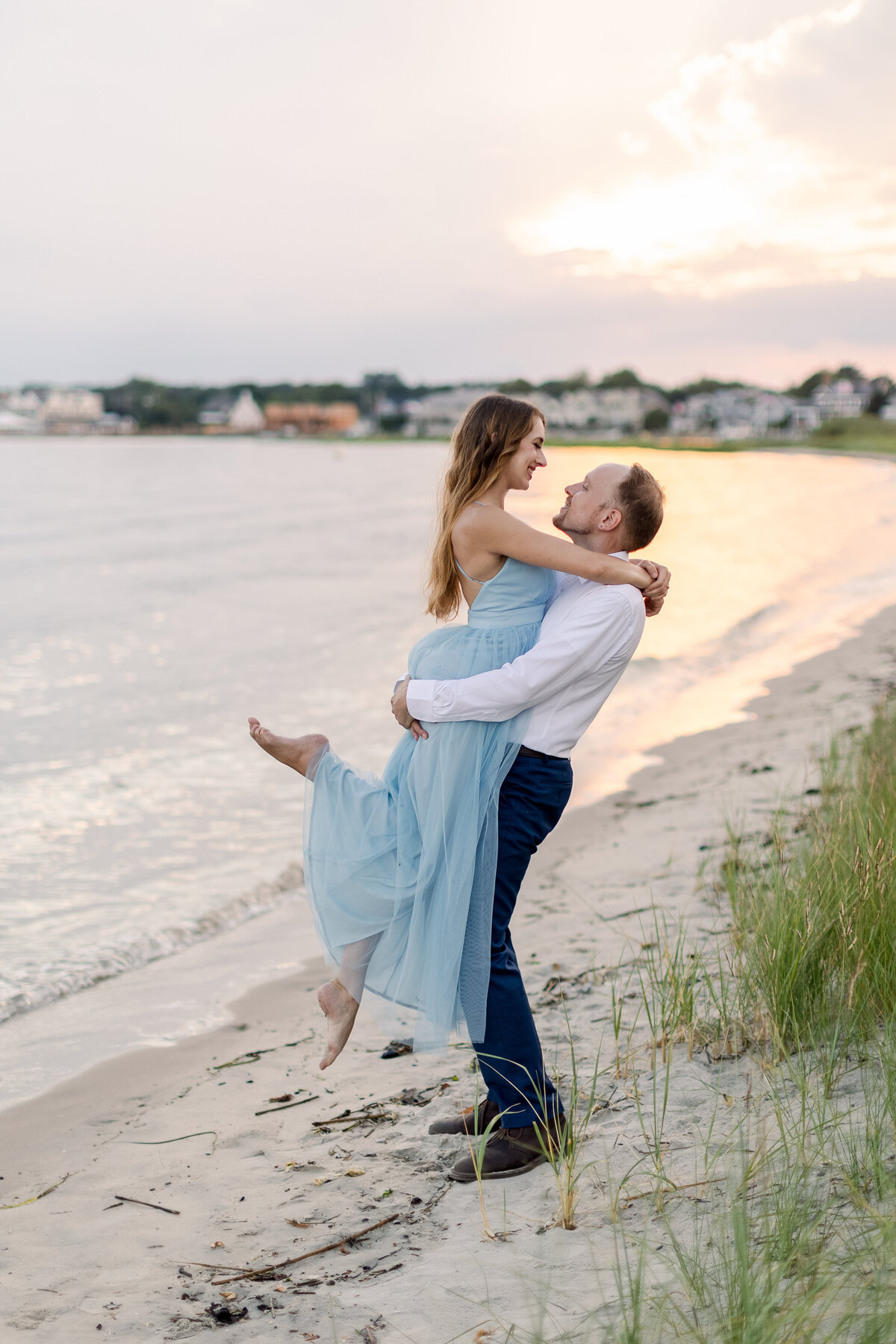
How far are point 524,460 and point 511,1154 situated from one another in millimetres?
1778

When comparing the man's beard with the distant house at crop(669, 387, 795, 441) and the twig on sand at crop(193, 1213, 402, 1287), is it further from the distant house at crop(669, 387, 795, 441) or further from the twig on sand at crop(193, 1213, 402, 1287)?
the distant house at crop(669, 387, 795, 441)

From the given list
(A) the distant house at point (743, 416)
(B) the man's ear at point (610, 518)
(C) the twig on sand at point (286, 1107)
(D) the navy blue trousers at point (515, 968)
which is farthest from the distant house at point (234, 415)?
(D) the navy blue trousers at point (515, 968)

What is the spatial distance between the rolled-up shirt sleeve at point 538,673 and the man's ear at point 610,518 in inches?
8.8

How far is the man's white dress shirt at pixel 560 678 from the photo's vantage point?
8.34ft

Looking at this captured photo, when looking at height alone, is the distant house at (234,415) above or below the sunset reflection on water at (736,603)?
above

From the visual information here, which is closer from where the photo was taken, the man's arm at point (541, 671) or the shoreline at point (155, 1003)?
the man's arm at point (541, 671)

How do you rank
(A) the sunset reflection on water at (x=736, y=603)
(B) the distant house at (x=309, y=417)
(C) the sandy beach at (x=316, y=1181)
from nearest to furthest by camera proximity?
(C) the sandy beach at (x=316, y=1181) < (A) the sunset reflection on water at (x=736, y=603) < (B) the distant house at (x=309, y=417)

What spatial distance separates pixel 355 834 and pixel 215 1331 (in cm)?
115

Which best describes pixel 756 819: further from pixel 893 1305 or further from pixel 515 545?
pixel 893 1305

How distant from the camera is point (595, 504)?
2.70 m

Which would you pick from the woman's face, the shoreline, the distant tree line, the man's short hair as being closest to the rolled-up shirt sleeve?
the man's short hair

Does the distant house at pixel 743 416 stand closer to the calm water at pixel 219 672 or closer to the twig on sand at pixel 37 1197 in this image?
the calm water at pixel 219 672

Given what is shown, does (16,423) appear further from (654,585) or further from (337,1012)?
(654,585)

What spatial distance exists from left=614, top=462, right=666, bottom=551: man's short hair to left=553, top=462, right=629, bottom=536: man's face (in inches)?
0.8
